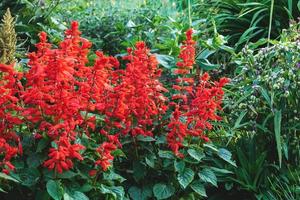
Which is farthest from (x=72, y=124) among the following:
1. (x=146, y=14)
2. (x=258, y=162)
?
(x=146, y=14)

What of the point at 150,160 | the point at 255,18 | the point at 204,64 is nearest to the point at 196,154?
the point at 150,160

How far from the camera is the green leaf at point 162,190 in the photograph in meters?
3.46

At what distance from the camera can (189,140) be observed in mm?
3646

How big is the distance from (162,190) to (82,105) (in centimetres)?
73

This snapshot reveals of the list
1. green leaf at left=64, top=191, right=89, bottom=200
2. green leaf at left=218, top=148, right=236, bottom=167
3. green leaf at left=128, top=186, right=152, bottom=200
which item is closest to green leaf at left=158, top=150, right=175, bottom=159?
green leaf at left=128, top=186, right=152, bottom=200

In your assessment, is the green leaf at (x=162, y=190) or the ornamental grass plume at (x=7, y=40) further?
the ornamental grass plume at (x=7, y=40)

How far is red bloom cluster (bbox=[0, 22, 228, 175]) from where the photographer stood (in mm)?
3012

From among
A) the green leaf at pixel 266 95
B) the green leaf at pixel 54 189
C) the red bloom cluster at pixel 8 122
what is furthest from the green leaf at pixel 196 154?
the red bloom cluster at pixel 8 122

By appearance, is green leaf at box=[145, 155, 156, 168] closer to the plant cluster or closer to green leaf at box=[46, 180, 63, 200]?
the plant cluster

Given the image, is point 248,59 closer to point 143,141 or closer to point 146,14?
point 143,141

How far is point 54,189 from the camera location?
292 cm

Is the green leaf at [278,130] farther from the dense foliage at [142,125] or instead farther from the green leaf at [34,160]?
the green leaf at [34,160]

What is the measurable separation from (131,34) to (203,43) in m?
0.87

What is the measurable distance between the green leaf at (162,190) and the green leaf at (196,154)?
0.24m
